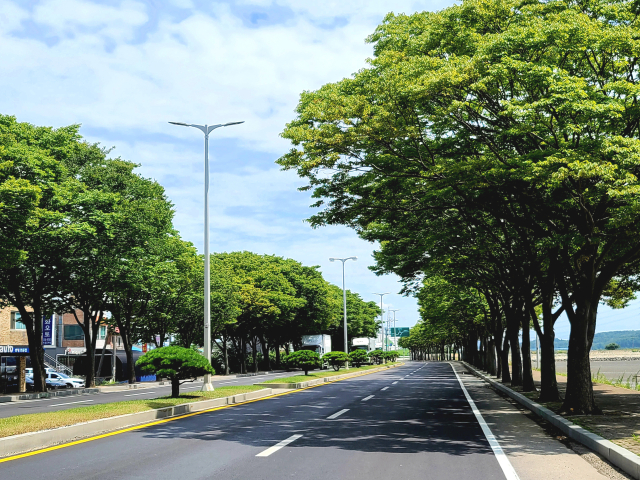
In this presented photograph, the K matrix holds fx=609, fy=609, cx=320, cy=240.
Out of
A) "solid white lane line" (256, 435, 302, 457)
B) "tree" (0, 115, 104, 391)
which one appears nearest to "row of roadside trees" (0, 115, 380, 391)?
"tree" (0, 115, 104, 391)

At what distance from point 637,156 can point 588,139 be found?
2.01 meters

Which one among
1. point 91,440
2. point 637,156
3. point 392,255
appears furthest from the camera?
point 392,255

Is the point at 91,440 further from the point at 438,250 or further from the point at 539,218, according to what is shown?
the point at 438,250

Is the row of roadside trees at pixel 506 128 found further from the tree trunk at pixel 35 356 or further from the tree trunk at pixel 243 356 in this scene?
the tree trunk at pixel 243 356

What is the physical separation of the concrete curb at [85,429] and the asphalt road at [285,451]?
22.8 inches

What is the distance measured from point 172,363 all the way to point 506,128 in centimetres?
1105

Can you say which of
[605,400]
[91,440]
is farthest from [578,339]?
[91,440]

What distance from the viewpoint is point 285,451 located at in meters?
9.68

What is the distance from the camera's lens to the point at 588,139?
1208 centimetres

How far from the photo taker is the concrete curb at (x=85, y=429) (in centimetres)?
982

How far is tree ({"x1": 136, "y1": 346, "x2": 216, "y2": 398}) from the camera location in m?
17.3

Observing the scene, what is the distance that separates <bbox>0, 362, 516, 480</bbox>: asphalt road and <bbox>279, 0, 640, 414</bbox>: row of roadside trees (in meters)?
4.81

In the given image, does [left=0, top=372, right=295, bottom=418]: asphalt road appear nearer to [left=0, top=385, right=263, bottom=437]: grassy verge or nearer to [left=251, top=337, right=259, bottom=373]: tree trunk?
[left=0, top=385, right=263, bottom=437]: grassy verge

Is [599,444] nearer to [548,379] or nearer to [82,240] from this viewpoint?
[548,379]
